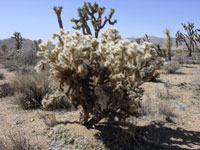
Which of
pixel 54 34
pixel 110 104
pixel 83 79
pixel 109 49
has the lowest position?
pixel 110 104

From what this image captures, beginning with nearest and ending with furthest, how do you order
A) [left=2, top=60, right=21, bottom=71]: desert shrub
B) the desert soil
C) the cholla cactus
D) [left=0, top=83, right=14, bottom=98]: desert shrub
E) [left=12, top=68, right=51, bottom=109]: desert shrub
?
the cholla cactus, the desert soil, [left=12, top=68, right=51, bottom=109]: desert shrub, [left=0, top=83, right=14, bottom=98]: desert shrub, [left=2, top=60, right=21, bottom=71]: desert shrub

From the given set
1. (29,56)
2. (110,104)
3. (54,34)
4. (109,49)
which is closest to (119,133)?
(110,104)

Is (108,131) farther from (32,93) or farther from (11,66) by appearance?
(11,66)

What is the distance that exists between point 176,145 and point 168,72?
10420 millimetres

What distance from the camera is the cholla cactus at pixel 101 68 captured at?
3275 mm

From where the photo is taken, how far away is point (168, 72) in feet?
44.4

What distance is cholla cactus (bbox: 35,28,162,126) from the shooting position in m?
3.28

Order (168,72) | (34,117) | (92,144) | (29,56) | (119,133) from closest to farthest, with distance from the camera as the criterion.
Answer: (92,144)
(119,133)
(34,117)
(168,72)
(29,56)

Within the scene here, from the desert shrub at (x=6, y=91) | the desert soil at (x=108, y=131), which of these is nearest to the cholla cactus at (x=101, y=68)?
the desert soil at (x=108, y=131)

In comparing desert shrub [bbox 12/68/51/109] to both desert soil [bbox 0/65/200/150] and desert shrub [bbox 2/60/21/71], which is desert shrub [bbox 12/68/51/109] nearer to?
desert soil [bbox 0/65/200/150]

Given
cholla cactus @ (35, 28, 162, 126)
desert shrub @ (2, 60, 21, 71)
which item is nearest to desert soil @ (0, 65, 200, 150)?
cholla cactus @ (35, 28, 162, 126)

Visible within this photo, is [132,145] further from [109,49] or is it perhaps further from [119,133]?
[109,49]

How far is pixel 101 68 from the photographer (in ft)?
12.0

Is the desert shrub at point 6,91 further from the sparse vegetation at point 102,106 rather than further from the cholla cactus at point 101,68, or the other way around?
the cholla cactus at point 101,68
